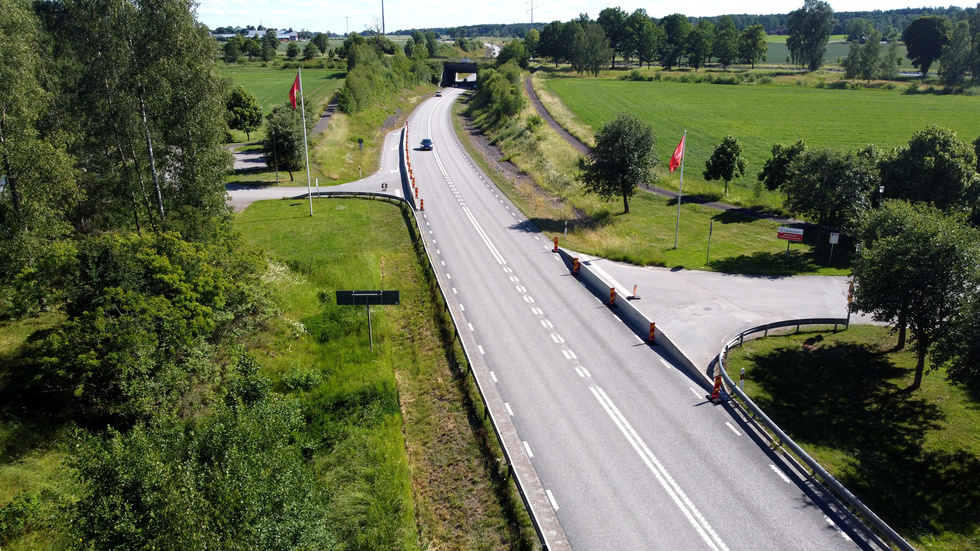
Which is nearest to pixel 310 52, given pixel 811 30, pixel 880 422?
pixel 811 30

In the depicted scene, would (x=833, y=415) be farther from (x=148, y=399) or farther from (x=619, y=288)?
(x=148, y=399)

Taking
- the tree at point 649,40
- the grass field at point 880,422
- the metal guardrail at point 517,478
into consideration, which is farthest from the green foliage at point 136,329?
the tree at point 649,40

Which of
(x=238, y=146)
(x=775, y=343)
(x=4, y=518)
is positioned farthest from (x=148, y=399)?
(x=238, y=146)

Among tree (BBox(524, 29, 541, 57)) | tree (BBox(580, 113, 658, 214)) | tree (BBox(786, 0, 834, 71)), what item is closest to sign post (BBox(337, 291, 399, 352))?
tree (BBox(580, 113, 658, 214))

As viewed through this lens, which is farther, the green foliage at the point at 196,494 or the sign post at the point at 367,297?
the sign post at the point at 367,297

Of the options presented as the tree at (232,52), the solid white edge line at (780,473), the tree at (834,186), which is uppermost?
the tree at (232,52)

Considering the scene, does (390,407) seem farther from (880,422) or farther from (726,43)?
(726,43)

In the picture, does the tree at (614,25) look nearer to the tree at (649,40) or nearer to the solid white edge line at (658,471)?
the tree at (649,40)
